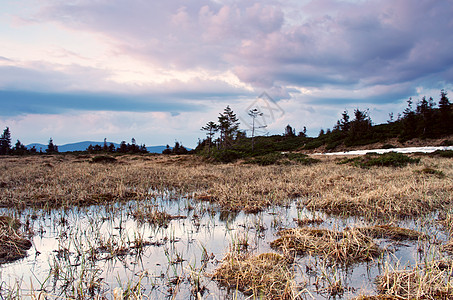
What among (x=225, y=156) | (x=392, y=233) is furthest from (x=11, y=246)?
(x=225, y=156)

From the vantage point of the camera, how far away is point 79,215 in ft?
23.3

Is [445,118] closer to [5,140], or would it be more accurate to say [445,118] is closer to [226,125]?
[226,125]

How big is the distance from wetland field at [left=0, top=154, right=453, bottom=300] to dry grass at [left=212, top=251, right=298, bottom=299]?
2 centimetres

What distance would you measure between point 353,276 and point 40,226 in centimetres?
644

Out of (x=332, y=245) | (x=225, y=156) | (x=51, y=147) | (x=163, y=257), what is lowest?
(x=163, y=257)

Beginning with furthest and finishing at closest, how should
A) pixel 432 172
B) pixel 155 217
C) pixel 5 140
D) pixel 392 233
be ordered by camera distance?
pixel 5 140
pixel 432 172
pixel 155 217
pixel 392 233

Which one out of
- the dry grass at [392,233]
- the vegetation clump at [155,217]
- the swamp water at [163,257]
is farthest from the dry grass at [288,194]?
the vegetation clump at [155,217]

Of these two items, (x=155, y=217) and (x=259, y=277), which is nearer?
(x=259, y=277)

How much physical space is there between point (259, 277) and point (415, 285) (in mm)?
1867

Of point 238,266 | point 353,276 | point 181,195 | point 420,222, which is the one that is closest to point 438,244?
point 420,222

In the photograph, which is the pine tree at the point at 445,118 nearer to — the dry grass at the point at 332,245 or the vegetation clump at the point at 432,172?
the vegetation clump at the point at 432,172

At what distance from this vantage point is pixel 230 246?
454cm

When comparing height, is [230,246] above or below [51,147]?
below

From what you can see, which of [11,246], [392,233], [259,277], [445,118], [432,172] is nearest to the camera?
[259,277]
